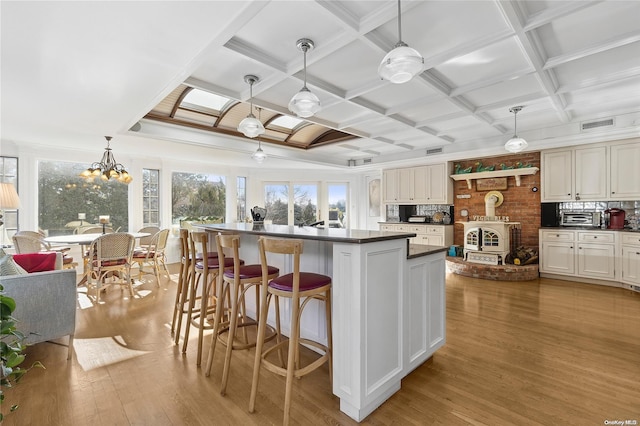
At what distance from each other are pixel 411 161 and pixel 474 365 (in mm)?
5278

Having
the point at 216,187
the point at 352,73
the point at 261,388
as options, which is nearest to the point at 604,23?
the point at 352,73

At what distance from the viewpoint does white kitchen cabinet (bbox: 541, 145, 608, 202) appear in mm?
4785

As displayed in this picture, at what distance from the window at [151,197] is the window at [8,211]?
1.93 m

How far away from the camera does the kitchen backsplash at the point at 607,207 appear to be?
4.76m

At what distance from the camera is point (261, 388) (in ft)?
6.80

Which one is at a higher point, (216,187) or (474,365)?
(216,187)

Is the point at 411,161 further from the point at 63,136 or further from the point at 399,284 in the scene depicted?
the point at 63,136

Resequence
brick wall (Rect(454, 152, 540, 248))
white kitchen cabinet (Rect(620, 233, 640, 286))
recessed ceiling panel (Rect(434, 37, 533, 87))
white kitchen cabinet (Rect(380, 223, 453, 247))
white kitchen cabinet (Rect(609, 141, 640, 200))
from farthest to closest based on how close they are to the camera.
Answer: white kitchen cabinet (Rect(380, 223, 453, 247))
brick wall (Rect(454, 152, 540, 248))
white kitchen cabinet (Rect(609, 141, 640, 200))
white kitchen cabinet (Rect(620, 233, 640, 286))
recessed ceiling panel (Rect(434, 37, 533, 87))

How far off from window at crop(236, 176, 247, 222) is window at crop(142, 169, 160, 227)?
1910 mm

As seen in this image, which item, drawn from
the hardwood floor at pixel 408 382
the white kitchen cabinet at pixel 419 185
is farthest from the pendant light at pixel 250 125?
the white kitchen cabinet at pixel 419 185

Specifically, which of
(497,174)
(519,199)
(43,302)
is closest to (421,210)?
(497,174)

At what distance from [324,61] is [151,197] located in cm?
537

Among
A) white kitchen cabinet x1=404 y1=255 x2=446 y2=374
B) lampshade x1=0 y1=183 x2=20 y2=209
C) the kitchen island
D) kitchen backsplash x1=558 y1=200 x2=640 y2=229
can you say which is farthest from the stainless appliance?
lampshade x1=0 y1=183 x2=20 y2=209

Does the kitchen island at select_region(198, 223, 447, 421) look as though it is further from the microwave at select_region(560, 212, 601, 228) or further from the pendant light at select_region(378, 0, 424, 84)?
the microwave at select_region(560, 212, 601, 228)
